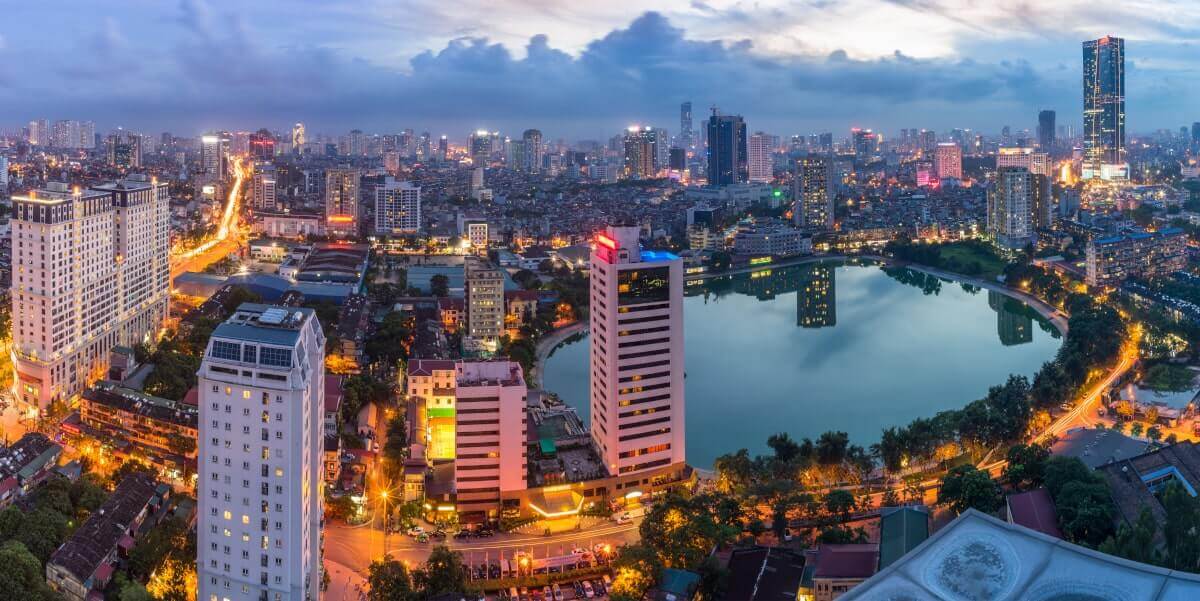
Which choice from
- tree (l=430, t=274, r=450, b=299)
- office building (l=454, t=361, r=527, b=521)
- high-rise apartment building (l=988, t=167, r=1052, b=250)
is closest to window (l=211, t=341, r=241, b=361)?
office building (l=454, t=361, r=527, b=521)

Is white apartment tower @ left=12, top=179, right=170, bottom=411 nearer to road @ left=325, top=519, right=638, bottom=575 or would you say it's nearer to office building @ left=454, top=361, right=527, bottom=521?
road @ left=325, top=519, right=638, bottom=575

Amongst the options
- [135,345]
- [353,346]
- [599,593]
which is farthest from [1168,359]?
[135,345]

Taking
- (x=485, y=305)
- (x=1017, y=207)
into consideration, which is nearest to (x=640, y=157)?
(x=1017, y=207)

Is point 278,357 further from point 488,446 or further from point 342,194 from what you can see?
point 342,194

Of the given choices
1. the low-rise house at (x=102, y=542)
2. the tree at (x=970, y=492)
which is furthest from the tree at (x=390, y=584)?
the tree at (x=970, y=492)

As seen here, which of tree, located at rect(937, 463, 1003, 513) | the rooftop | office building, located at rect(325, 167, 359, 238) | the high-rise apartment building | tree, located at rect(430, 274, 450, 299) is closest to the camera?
the rooftop

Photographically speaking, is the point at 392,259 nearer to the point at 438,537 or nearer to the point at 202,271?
the point at 202,271
